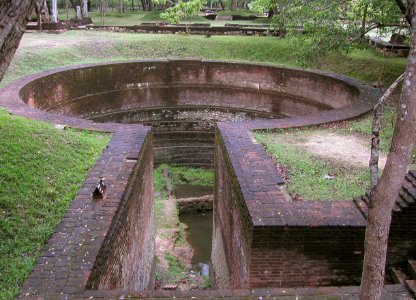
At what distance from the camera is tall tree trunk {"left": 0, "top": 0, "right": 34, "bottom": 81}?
3.21m

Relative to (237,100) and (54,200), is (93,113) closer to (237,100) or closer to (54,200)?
(237,100)

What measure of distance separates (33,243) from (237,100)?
33.5 feet

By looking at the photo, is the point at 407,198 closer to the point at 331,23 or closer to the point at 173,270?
the point at 173,270

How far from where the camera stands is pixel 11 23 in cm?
325

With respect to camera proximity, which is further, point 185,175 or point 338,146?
point 185,175

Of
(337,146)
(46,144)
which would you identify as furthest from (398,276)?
(46,144)

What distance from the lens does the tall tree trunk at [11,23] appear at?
3.21 meters

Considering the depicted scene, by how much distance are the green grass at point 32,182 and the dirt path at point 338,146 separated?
11.3ft

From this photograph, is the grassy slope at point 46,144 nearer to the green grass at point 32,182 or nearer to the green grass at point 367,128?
the green grass at point 32,182

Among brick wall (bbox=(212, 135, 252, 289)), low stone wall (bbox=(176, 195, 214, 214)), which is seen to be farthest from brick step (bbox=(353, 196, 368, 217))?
low stone wall (bbox=(176, 195, 214, 214))

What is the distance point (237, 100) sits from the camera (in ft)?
44.9

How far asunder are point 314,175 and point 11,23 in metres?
4.23

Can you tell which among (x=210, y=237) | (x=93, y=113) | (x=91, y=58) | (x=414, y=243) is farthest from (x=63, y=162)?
(x=91, y=58)

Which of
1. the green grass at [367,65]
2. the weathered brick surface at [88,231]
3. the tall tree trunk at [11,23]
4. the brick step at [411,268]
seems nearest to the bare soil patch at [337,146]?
the brick step at [411,268]
